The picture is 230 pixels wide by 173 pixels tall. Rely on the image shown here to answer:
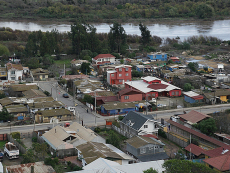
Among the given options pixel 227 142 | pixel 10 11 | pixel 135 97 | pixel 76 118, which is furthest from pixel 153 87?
pixel 10 11

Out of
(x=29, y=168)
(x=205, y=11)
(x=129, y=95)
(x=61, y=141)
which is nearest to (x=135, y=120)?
(x=61, y=141)

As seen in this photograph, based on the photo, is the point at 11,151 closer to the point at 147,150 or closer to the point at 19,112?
the point at 147,150

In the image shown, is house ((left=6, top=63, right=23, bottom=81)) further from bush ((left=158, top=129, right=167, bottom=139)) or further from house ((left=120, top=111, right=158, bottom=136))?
bush ((left=158, top=129, right=167, bottom=139))

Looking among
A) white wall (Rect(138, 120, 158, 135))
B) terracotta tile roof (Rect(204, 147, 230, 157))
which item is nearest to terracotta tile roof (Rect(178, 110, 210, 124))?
white wall (Rect(138, 120, 158, 135))

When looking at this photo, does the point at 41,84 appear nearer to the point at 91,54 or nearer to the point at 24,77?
the point at 24,77

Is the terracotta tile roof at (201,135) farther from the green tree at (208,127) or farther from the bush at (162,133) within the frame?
the bush at (162,133)

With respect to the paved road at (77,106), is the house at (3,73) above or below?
above

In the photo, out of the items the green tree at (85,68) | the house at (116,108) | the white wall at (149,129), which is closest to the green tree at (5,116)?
the house at (116,108)
